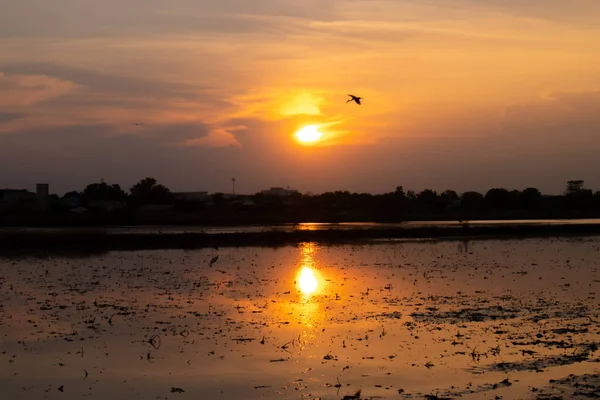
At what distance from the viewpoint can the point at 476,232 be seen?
175 feet

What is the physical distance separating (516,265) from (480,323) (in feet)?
45.5

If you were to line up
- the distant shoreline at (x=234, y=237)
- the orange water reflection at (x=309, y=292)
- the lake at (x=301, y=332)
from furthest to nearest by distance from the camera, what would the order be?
the distant shoreline at (x=234, y=237)
the orange water reflection at (x=309, y=292)
the lake at (x=301, y=332)

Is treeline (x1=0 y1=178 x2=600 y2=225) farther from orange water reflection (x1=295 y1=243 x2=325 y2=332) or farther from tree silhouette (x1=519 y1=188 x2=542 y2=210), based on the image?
orange water reflection (x1=295 y1=243 x2=325 y2=332)

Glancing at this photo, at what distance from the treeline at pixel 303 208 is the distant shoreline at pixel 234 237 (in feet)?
77.6

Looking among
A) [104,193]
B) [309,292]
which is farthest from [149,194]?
[309,292]

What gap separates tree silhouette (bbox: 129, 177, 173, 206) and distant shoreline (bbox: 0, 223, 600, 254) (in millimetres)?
54452

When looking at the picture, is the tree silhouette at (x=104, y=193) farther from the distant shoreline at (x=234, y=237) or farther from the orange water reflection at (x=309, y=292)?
the orange water reflection at (x=309, y=292)

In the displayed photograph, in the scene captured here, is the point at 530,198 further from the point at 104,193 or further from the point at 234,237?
the point at 234,237

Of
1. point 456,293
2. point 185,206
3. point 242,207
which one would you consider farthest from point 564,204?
point 456,293

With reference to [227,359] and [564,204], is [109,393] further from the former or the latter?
[564,204]

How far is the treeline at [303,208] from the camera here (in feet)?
254

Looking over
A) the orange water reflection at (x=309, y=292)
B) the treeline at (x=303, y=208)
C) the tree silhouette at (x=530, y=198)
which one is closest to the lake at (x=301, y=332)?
the orange water reflection at (x=309, y=292)

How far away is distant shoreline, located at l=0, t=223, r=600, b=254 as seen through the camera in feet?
135

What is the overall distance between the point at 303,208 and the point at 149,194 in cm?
2637
